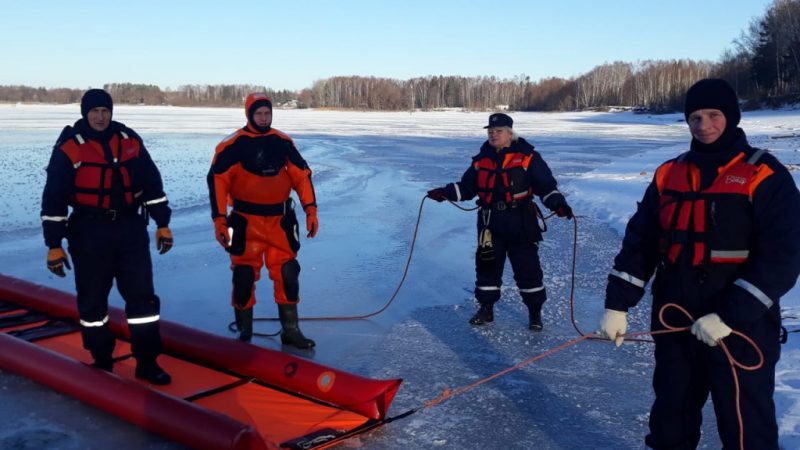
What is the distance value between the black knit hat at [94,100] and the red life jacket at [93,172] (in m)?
0.16

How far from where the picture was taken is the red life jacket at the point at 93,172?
3672 mm

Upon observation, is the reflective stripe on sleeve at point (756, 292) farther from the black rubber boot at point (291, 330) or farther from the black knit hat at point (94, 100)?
the black knit hat at point (94, 100)

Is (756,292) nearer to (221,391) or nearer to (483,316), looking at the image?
(221,391)

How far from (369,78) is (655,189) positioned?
10701 cm

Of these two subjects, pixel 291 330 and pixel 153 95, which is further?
pixel 153 95

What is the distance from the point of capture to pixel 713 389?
239 centimetres

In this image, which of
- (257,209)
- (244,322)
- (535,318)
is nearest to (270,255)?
(257,209)

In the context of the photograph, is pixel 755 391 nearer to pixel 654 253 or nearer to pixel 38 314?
pixel 654 253

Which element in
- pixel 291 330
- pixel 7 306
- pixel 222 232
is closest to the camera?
pixel 222 232

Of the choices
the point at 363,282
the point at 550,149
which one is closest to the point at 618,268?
the point at 363,282

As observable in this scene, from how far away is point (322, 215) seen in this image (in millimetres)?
9094

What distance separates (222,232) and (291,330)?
0.79 meters

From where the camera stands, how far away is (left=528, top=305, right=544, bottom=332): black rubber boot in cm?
486

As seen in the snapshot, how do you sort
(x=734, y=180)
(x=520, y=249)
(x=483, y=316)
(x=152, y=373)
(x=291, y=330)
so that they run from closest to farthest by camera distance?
(x=734, y=180) → (x=152, y=373) → (x=291, y=330) → (x=520, y=249) → (x=483, y=316)
